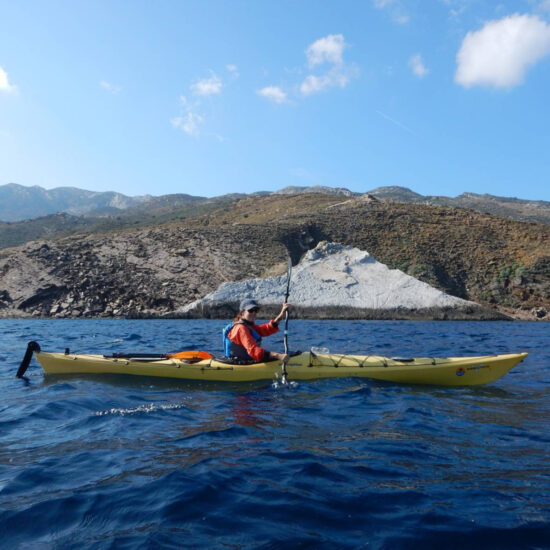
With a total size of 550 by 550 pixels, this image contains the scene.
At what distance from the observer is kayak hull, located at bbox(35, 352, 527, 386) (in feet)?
27.6

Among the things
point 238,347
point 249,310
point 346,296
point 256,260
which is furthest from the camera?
point 256,260

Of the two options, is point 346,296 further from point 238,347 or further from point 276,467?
point 276,467

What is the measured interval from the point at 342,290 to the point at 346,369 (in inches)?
880

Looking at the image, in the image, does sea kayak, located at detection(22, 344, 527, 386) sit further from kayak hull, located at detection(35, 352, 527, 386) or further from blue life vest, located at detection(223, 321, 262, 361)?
blue life vest, located at detection(223, 321, 262, 361)

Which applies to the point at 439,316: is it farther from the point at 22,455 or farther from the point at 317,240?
the point at 22,455

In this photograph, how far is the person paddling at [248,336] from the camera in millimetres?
8414

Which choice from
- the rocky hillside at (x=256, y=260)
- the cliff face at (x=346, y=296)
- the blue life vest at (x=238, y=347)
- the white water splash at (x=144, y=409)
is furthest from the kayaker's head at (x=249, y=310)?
the rocky hillside at (x=256, y=260)

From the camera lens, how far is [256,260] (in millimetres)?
37594

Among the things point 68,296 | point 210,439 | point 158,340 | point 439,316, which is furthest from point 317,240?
point 210,439

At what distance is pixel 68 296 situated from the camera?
3338 centimetres

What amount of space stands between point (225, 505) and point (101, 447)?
78.2 inches

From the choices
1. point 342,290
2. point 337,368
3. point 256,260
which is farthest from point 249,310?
point 256,260

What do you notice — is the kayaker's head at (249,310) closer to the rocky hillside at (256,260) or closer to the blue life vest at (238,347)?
the blue life vest at (238,347)

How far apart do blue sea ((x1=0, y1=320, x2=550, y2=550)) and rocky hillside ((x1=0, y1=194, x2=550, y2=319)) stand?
2465 centimetres
